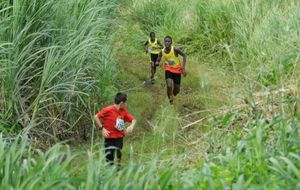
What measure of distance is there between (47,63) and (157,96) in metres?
3.56

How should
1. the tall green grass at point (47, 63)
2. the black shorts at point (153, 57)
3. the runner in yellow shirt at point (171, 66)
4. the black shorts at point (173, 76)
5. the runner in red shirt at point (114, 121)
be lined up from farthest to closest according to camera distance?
the black shorts at point (153, 57)
the black shorts at point (173, 76)
the runner in yellow shirt at point (171, 66)
the tall green grass at point (47, 63)
the runner in red shirt at point (114, 121)

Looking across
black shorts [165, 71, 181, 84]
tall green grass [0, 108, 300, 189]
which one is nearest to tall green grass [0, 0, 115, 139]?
black shorts [165, 71, 181, 84]

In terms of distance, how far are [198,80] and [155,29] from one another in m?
3.12

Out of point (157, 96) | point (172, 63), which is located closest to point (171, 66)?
point (172, 63)

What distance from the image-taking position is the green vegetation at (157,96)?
4.00 metres

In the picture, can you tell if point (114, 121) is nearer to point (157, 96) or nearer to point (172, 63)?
point (172, 63)

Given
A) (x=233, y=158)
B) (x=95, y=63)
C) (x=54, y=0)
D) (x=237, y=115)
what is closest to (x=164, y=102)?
(x=95, y=63)

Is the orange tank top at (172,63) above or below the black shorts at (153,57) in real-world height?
above

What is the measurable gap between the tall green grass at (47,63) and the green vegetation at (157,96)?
17mm

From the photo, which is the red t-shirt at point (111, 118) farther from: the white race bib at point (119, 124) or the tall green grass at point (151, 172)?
the tall green grass at point (151, 172)

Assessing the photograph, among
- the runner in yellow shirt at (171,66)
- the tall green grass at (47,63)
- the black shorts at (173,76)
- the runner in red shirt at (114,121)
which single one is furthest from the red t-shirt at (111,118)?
the black shorts at (173,76)

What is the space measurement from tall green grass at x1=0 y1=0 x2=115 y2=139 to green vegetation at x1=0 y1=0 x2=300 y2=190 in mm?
17

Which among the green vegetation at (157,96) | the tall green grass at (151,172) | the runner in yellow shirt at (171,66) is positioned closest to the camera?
the tall green grass at (151,172)

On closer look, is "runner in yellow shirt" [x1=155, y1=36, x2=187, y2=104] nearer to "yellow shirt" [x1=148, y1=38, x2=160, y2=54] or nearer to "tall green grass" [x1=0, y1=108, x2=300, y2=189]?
"yellow shirt" [x1=148, y1=38, x2=160, y2=54]
